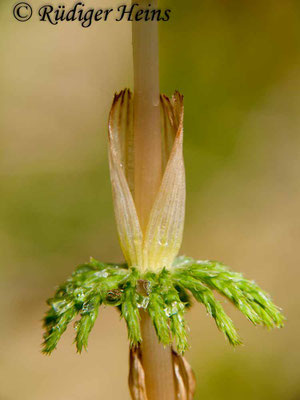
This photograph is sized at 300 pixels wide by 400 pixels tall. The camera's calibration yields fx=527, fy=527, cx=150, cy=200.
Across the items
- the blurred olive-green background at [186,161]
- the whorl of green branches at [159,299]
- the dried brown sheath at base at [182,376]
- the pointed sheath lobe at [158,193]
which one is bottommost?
the dried brown sheath at base at [182,376]

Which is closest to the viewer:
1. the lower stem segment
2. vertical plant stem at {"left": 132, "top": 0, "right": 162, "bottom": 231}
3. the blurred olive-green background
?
vertical plant stem at {"left": 132, "top": 0, "right": 162, "bottom": 231}

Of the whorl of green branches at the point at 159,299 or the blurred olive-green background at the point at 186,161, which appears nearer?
the whorl of green branches at the point at 159,299

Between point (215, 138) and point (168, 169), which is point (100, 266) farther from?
point (215, 138)

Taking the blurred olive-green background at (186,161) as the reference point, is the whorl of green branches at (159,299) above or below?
below

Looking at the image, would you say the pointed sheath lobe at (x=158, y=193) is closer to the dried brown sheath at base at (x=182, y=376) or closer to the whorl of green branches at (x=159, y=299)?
the whorl of green branches at (x=159, y=299)

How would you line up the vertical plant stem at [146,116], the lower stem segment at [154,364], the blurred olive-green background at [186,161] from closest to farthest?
the vertical plant stem at [146,116], the lower stem segment at [154,364], the blurred olive-green background at [186,161]

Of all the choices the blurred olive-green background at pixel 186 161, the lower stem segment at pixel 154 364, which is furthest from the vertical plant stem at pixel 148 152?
the blurred olive-green background at pixel 186 161

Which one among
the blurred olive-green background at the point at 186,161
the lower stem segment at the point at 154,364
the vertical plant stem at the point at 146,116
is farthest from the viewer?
the blurred olive-green background at the point at 186,161

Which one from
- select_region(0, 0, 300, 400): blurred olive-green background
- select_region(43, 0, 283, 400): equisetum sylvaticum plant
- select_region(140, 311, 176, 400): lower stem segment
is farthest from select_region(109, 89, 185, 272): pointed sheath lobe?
select_region(0, 0, 300, 400): blurred olive-green background

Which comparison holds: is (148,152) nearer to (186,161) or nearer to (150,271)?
(150,271)

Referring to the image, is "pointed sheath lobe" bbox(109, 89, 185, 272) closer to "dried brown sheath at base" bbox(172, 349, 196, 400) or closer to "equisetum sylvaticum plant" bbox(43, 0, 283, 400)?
"equisetum sylvaticum plant" bbox(43, 0, 283, 400)
